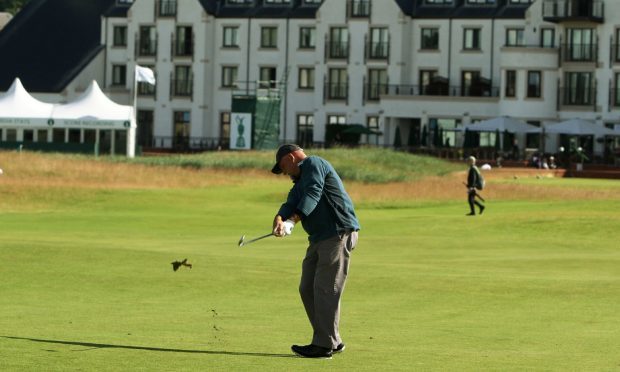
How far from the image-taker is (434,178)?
257 ft

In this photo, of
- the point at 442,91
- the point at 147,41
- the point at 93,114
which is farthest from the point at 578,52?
the point at 93,114

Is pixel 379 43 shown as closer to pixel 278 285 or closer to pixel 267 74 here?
pixel 267 74

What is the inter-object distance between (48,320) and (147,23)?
105402 millimetres

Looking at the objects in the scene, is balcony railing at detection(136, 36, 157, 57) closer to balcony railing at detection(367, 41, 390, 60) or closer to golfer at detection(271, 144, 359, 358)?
balcony railing at detection(367, 41, 390, 60)

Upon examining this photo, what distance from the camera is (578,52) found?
4385 inches

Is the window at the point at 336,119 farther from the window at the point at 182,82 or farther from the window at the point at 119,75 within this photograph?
the window at the point at 119,75

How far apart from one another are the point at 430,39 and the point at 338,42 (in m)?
6.78

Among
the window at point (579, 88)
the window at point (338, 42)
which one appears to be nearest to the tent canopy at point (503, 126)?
the window at point (579, 88)

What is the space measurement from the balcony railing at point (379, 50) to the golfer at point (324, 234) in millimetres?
102411

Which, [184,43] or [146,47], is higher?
[184,43]

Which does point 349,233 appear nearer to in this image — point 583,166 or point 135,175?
point 135,175

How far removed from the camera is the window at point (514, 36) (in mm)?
114938

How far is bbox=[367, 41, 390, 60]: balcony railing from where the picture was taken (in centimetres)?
11869

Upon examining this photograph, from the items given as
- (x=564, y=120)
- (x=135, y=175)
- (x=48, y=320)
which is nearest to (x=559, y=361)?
(x=48, y=320)
